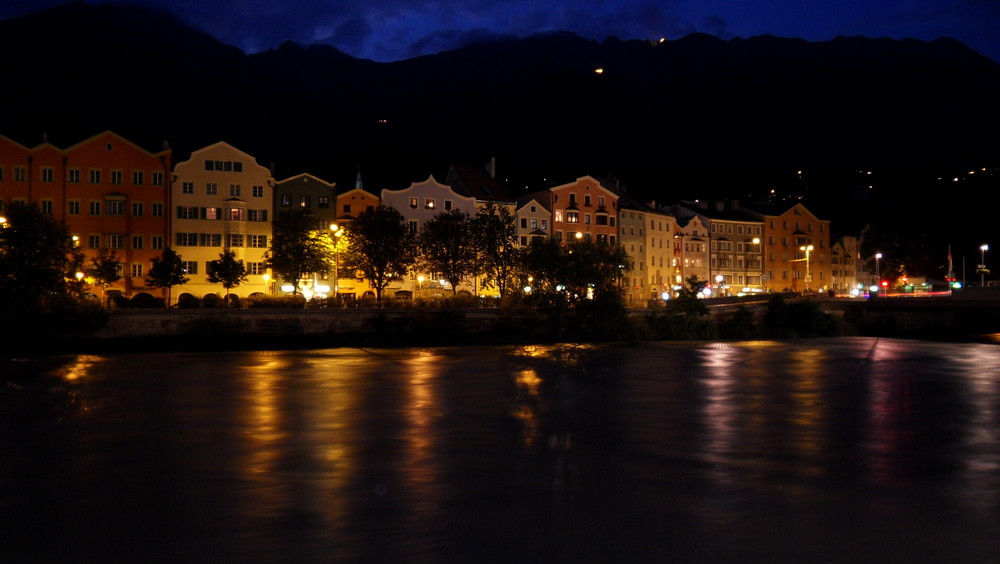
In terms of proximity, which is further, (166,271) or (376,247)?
(376,247)

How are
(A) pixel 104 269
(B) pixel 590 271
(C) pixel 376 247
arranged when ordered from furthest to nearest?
(C) pixel 376 247, (A) pixel 104 269, (B) pixel 590 271

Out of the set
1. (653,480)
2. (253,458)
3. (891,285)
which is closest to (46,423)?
(253,458)

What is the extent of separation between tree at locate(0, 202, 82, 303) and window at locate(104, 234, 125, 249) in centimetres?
1761

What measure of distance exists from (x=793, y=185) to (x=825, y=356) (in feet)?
447

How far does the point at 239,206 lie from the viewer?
7731 centimetres

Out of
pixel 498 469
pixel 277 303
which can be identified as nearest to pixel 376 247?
pixel 277 303

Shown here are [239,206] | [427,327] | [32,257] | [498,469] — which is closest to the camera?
[498,469]

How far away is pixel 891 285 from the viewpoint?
125562mm

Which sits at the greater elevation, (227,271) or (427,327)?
(227,271)

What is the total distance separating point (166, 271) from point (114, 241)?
815 centimetres

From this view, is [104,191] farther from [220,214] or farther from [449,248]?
[449,248]

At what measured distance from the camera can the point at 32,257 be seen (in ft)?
166

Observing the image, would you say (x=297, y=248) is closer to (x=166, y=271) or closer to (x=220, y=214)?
(x=220, y=214)

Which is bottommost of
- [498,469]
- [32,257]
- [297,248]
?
[498,469]
